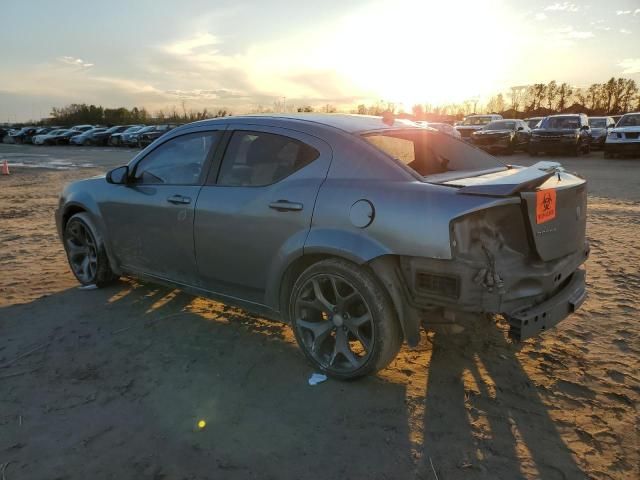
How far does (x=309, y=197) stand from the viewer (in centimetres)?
307

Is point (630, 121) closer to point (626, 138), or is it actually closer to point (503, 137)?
point (626, 138)

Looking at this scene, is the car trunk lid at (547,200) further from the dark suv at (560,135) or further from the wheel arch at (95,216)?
the dark suv at (560,135)

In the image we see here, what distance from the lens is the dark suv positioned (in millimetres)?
20969

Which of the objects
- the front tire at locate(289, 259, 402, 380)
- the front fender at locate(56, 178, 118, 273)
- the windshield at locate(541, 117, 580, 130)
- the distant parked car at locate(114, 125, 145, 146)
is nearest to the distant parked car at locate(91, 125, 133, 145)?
the distant parked car at locate(114, 125, 145, 146)

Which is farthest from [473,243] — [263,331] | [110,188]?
[110,188]

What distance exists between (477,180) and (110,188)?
10.7 feet

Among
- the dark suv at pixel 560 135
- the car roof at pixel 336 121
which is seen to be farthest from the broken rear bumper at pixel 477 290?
the dark suv at pixel 560 135

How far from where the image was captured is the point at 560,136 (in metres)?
21.0

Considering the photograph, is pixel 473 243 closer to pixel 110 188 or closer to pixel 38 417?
pixel 38 417

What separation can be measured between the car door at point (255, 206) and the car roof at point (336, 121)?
112 mm

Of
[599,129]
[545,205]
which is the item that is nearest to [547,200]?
[545,205]

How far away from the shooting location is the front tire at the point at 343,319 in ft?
9.41

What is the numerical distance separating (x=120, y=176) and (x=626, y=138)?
21349mm

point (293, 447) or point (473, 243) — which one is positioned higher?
point (473, 243)
